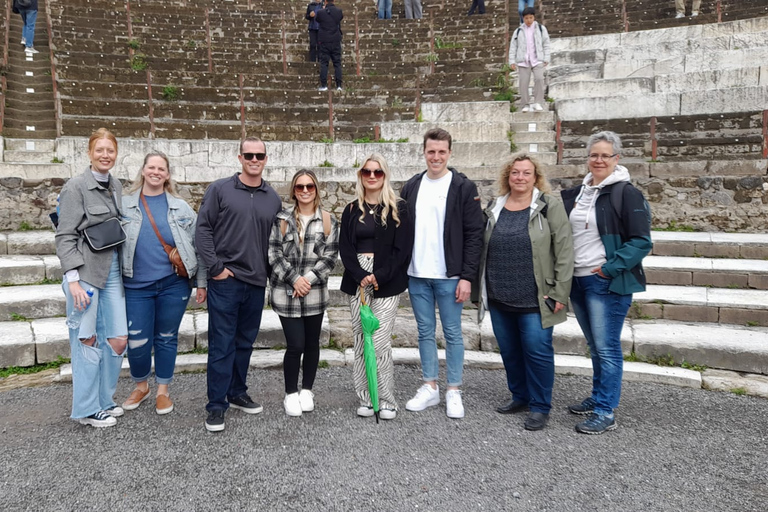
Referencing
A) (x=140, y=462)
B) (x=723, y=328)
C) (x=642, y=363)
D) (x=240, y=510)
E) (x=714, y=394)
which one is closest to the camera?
(x=240, y=510)

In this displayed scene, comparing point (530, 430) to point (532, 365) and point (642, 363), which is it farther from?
point (642, 363)

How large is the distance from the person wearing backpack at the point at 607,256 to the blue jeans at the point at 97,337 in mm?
3060

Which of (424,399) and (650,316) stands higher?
(650,316)

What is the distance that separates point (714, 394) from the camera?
4.11 m

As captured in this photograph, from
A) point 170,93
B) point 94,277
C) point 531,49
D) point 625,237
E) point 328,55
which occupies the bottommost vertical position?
point 94,277

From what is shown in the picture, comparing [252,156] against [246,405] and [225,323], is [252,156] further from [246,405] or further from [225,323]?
[246,405]

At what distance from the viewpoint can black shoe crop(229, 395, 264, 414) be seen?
3781 millimetres

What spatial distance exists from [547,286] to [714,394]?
5.88ft

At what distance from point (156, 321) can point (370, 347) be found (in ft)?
4.95

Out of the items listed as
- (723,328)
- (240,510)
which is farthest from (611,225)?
(240,510)

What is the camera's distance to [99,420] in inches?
139

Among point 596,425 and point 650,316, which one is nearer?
point 596,425

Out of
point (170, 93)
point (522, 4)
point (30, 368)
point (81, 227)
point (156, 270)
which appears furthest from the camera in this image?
point (522, 4)

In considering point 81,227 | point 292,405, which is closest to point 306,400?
point 292,405
